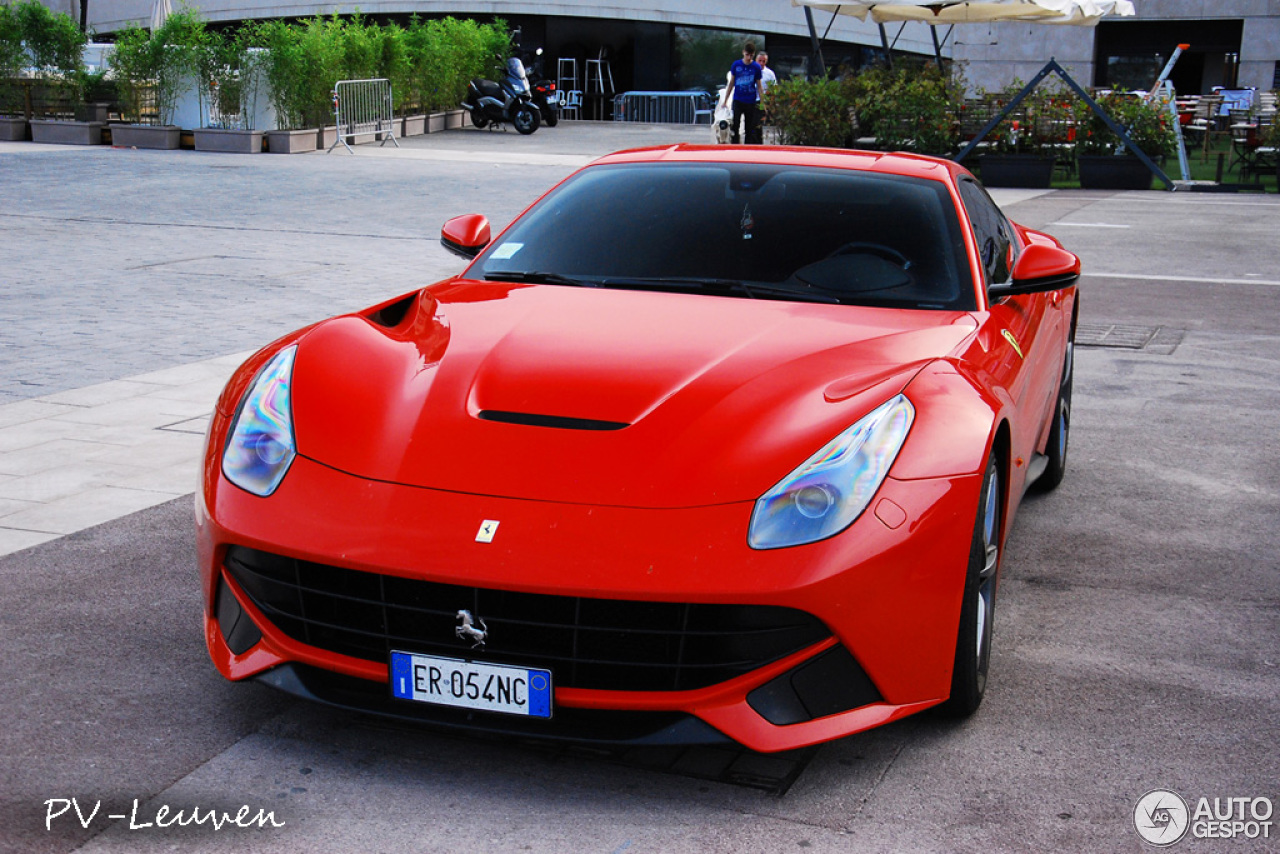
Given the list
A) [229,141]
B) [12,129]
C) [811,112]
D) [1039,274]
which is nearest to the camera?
[1039,274]

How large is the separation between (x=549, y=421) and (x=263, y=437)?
0.69 m

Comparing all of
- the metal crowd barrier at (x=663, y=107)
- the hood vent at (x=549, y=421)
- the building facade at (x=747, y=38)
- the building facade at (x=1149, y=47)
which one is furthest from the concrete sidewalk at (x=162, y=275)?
the building facade at (x=747, y=38)

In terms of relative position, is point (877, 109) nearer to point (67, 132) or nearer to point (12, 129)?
point (67, 132)

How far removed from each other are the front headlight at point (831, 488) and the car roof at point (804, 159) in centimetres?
175

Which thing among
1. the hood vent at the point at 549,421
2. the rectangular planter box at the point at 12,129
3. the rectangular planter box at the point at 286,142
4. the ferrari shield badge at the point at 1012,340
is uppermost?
the rectangular planter box at the point at 12,129

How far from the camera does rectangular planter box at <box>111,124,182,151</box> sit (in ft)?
79.0

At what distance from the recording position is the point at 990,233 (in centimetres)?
490

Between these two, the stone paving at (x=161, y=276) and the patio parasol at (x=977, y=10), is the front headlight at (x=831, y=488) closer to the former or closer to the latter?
the stone paving at (x=161, y=276)

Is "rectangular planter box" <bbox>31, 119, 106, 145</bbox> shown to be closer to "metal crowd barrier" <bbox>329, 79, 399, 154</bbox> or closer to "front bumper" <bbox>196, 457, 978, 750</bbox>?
"metal crowd barrier" <bbox>329, 79, 399, 154</bbox>

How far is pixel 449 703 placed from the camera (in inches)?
116

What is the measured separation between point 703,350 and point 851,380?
403 mm

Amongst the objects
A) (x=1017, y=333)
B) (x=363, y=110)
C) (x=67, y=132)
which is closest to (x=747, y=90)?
(x=363, y=110)

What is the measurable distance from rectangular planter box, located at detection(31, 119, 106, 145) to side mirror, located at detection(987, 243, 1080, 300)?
23608 mm

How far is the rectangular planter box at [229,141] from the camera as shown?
23609 mm
